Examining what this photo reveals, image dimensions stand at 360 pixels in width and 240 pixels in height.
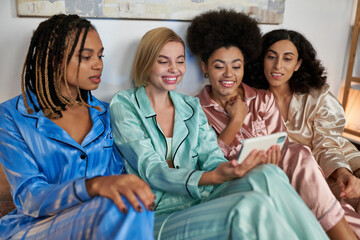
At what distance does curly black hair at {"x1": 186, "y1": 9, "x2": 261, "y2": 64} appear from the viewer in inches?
73.7

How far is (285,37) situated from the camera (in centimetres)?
204

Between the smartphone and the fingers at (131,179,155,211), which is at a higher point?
the smartphone

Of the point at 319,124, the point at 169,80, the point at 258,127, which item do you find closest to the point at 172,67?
the point at 169,80

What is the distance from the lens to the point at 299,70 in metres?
2.17

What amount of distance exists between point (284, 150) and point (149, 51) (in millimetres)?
813

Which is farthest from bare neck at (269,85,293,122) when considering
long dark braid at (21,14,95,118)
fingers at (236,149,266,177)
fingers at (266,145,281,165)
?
long dark braid at (21,14,95,118)

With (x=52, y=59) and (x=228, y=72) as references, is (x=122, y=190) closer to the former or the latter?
(x=52, y=59)

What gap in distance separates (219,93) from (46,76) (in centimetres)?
94

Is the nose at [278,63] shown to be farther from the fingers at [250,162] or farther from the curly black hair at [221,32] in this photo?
the fingers at [250,162]

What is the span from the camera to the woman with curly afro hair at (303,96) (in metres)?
2.00

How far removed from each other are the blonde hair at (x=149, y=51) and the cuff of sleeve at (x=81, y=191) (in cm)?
70

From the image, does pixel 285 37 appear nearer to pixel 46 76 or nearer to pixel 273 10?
pixel 273 10

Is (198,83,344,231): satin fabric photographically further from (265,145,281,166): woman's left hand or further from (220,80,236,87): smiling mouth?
(265,145,281,166): woman's left hand

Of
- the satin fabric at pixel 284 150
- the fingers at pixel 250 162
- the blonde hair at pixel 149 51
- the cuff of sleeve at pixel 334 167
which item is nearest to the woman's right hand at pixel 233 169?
the fingers at pixel 250 162
